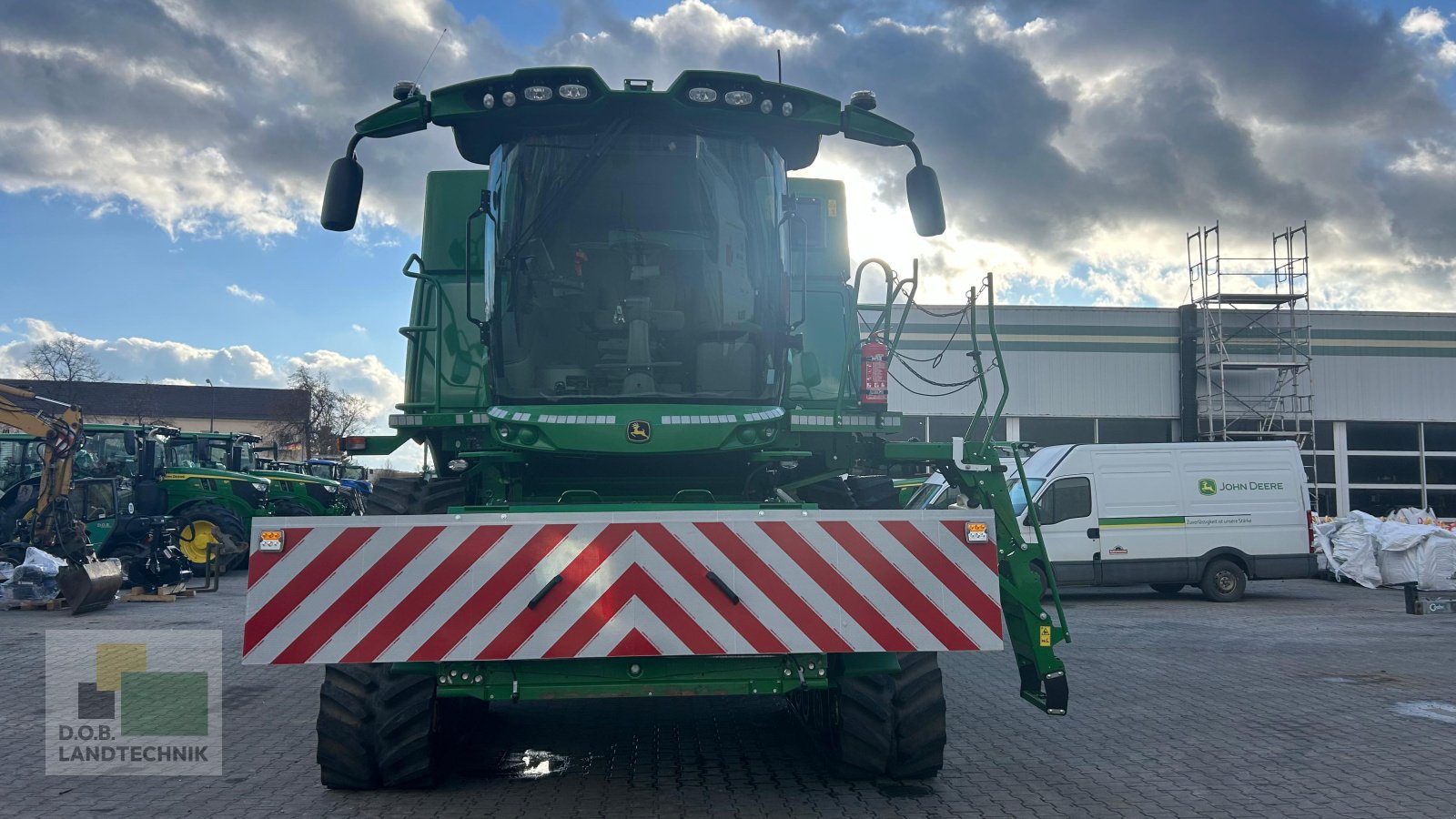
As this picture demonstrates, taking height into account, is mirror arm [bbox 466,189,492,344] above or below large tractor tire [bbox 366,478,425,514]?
above

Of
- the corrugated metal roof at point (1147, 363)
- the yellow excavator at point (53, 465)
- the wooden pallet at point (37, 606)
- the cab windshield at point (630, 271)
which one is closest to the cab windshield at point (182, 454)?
the yellow excavator at point (53, 465)

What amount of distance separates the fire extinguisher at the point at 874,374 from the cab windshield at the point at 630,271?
1.80ft

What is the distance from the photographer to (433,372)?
7.21m

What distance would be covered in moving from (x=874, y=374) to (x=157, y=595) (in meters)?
13.6

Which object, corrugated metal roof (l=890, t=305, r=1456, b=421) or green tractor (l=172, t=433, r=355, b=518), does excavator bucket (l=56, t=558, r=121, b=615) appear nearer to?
green tractor (l=172, t=433, r=355, b=518)

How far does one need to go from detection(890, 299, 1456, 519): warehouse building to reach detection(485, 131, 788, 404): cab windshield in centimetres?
2292

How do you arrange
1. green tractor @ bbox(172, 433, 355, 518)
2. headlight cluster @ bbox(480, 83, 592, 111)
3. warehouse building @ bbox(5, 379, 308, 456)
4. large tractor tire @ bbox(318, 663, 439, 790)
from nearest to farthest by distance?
large tractor tire @ bbox(318, 663, 439, 790), headlight cluster @ bbox(480, 83, 592, 111), green tractor @ bbox(172, 433, 355, 518), warehouse building @ bbox(5, 379, 308, 456)

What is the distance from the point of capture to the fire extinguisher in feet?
21.1

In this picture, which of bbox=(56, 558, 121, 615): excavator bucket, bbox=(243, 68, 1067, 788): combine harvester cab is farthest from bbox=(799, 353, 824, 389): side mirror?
bbox=(56, 558, 121, 615): excavator bucket

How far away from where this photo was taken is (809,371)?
714 centimetres

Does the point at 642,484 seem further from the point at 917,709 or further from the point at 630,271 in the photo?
the point at 917,709

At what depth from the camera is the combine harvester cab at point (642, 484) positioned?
489cm

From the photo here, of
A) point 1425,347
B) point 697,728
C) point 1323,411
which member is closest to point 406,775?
point 697,728

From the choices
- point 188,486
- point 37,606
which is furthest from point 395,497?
point 188,486
